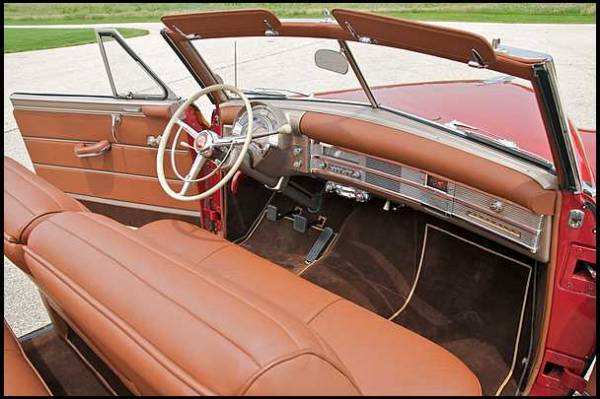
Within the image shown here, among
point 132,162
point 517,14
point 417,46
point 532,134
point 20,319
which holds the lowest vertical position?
point 20,319

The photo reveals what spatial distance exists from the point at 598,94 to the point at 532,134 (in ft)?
1.84

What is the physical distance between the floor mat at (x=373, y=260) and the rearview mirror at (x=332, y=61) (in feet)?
3.03

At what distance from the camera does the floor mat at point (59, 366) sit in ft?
5.71

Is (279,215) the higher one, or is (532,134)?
(532,134)

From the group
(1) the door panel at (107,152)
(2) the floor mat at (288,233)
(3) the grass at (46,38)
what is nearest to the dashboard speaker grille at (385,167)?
(2) the floor mat at (288,233)

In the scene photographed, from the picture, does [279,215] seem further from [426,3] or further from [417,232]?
[426,3]

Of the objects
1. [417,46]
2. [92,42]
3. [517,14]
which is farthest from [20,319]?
[517,14]

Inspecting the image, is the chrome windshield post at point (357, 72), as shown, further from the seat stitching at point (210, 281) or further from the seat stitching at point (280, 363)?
the seat stitching at point (280, 363)

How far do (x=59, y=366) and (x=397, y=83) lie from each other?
2.52m

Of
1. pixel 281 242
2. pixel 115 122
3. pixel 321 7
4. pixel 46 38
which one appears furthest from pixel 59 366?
pixel 46 38

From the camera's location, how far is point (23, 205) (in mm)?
1537

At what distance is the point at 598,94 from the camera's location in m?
1.90

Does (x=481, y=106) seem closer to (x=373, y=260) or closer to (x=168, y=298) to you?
(x=373, y=260)

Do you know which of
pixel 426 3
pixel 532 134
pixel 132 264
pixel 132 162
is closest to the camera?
pixel 132 264
